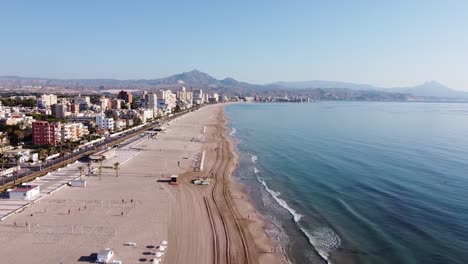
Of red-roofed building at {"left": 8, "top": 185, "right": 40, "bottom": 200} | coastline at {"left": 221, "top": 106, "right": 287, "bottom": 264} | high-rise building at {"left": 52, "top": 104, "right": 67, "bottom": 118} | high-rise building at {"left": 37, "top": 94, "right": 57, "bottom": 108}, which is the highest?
high-rise building at {"left": 37, "top": 94, "right": 57, "bottom": 108}

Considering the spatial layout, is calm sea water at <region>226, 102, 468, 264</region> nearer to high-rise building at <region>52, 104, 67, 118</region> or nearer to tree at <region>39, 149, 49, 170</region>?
tree at <region>39, 149, 49, 170</region>

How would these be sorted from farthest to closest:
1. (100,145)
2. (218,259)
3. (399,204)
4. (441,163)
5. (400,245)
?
1. (100,145)
2. (441,163)
3. (399,204)
4. (400,245)
5. (218,259)

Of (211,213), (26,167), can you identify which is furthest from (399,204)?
(26,167)

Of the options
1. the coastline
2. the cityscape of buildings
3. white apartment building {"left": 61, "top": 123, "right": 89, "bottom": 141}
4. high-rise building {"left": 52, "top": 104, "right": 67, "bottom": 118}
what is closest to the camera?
the coastline

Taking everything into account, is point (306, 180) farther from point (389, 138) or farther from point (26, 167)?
point (389, 138)

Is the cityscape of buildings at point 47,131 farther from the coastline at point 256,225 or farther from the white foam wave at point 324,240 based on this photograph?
the white foam wave at point 324,240

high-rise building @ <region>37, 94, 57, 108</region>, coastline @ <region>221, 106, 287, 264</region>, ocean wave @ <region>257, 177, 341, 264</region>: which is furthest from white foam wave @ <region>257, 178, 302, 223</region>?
high-rise building @ <region>37, 94, 57, 108</region>
